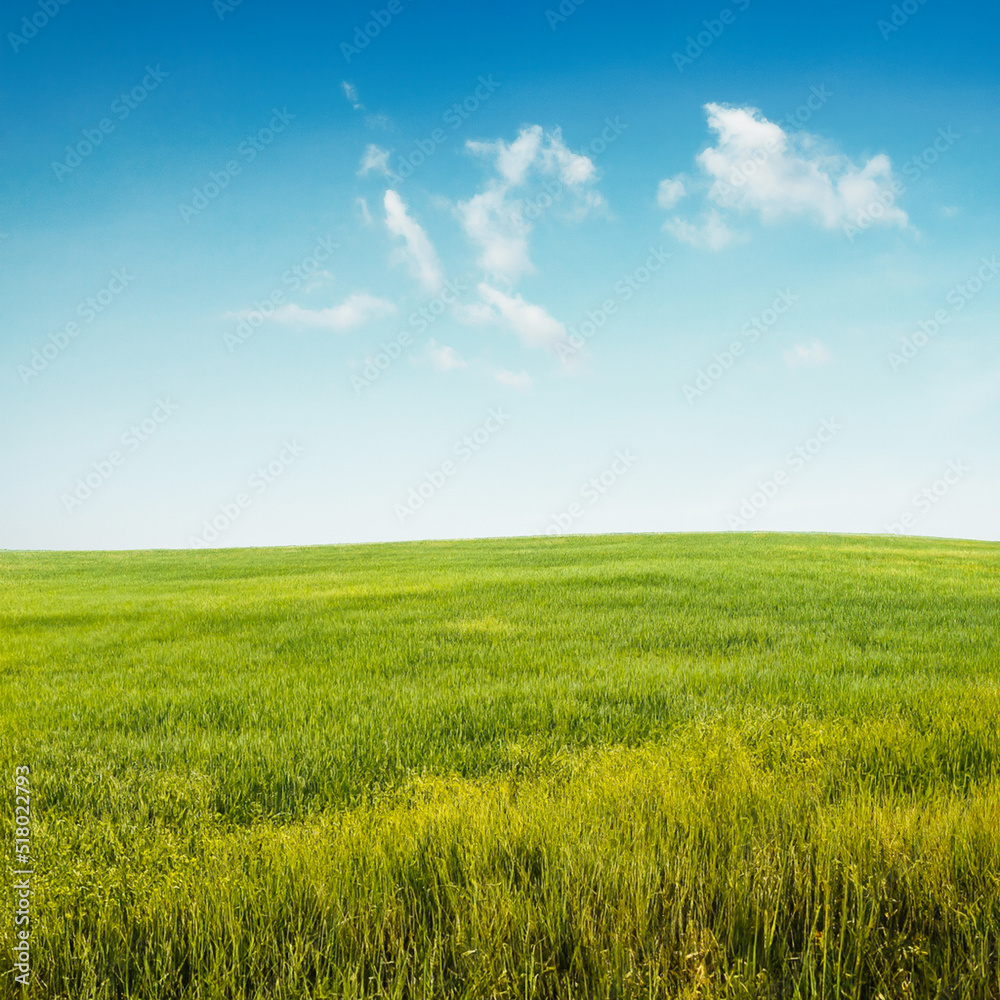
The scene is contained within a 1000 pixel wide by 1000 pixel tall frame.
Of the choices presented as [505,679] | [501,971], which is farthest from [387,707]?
[501,971]

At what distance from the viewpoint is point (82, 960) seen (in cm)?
238

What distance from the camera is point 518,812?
338 centimetres

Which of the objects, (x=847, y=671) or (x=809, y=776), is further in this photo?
(x=847, y=671)

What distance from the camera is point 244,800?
4.25 metres

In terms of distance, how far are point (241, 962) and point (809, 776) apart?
3.40 m

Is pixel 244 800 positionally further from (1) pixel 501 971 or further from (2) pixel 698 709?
(2) pixel 698 709


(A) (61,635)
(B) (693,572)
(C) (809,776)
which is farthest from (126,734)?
(B) (693,572)

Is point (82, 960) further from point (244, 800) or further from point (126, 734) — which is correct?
point (126, 734)

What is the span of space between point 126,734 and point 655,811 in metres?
5.04

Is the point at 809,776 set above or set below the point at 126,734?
above

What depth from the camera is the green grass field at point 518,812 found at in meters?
2.29

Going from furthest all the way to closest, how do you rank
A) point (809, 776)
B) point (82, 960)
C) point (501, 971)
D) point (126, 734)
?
point (126, 734)
point (809, 776)
point (82, 960)
point (501, 971)

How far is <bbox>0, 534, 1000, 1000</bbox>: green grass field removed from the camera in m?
2.29

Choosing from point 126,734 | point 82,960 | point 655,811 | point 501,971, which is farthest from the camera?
point 126,734
